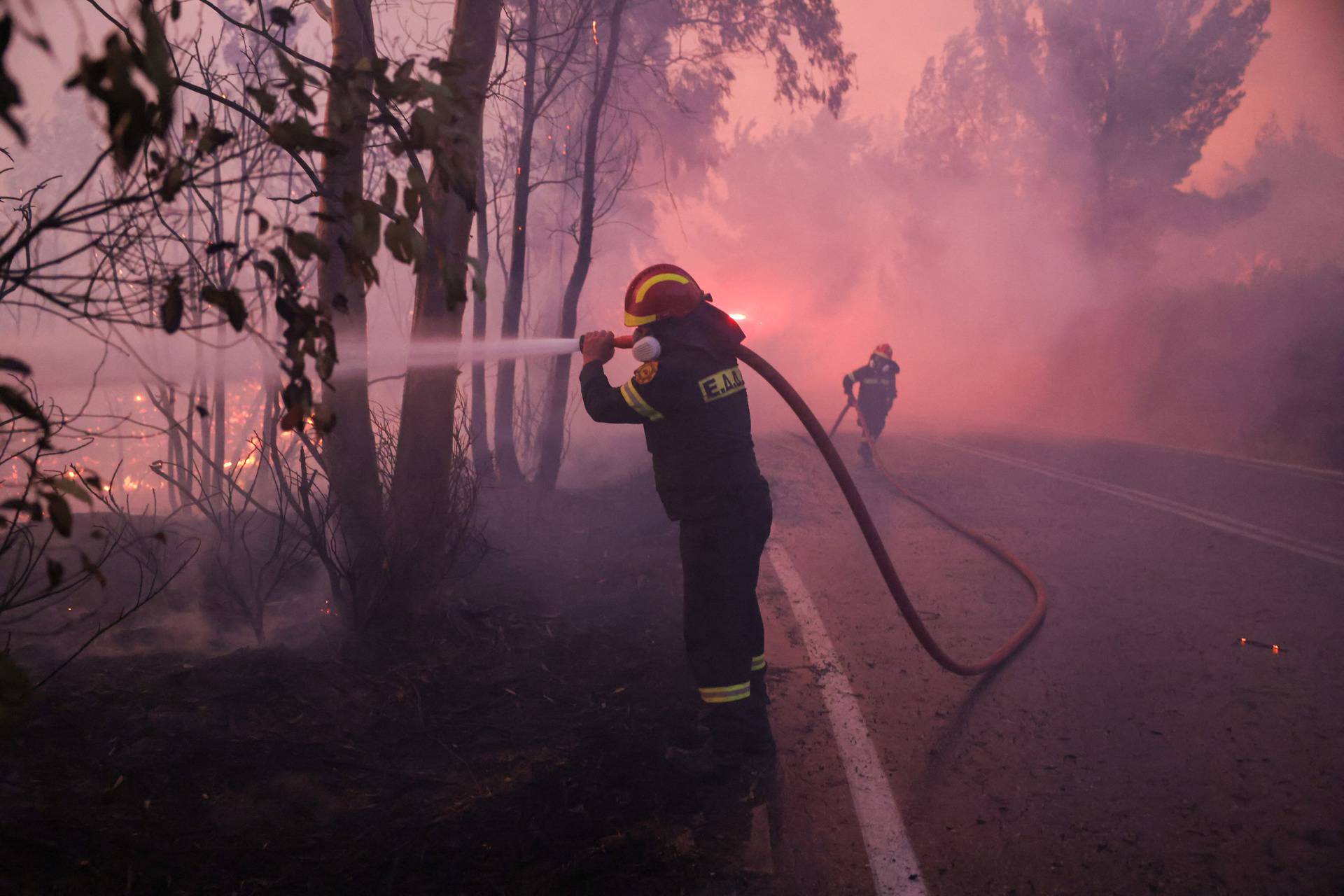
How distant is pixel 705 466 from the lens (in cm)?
384

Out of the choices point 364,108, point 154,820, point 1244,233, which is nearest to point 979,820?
point 154,820

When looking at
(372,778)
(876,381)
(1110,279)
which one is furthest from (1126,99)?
(372,778)

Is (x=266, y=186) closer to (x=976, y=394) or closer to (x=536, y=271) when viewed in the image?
(x=536, y=271)

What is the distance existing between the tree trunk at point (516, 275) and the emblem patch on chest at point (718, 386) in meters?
4.05

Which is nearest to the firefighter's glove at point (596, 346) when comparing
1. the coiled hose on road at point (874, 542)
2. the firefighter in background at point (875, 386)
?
the coiled hose on road at point (874, 542)

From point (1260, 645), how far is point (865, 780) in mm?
2857

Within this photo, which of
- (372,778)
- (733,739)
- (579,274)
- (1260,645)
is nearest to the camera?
(372,778)

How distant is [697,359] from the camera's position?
3863 millimetres

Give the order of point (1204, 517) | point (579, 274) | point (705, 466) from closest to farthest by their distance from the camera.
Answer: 1. point (705, 466)
2. point (1204, 517)
3. point (579, 274)

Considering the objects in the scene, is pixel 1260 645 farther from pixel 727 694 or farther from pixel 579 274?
pixel 579 274

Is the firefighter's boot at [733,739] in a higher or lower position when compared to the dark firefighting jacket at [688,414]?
lower

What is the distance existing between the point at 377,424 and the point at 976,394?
83.1 feet

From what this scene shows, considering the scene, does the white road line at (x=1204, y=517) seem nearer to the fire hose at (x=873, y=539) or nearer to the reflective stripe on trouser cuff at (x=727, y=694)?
the fire hose at (x=873, y=539)

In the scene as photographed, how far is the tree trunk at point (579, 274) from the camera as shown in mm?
7824
